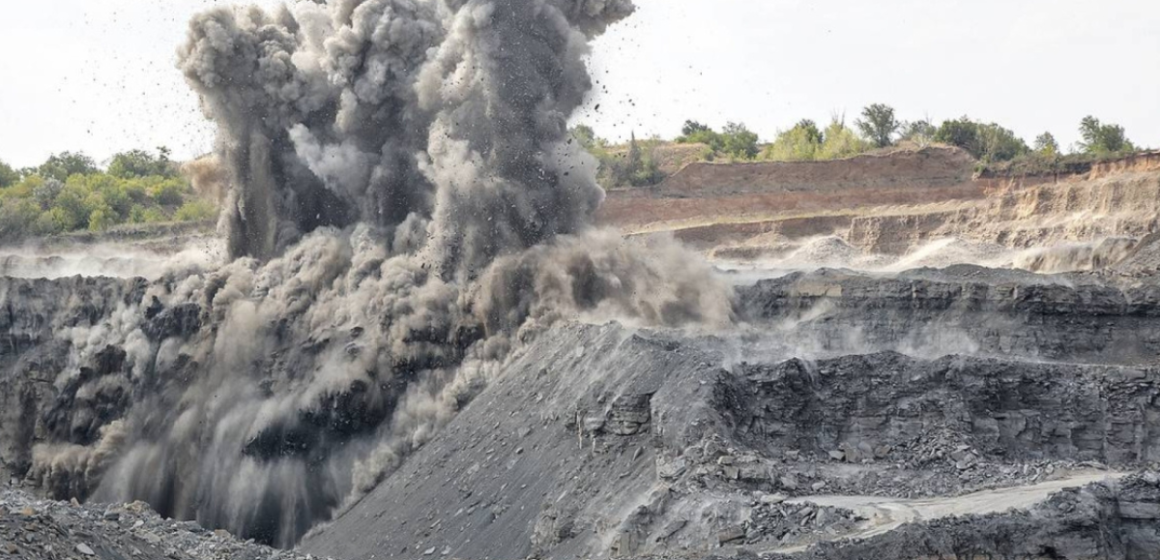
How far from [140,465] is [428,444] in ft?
37.4

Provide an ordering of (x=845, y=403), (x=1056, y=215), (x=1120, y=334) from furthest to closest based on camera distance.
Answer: (x=1056, y=215) < (x=1120, y=334) < (x=845, y=403)

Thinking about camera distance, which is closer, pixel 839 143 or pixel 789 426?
pixel 789 426

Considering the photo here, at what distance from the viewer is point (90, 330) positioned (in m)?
64.2

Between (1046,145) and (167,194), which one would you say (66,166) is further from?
(1046,145)

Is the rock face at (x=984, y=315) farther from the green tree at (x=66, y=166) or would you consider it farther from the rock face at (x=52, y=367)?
the green tree at (x=66, y=166)

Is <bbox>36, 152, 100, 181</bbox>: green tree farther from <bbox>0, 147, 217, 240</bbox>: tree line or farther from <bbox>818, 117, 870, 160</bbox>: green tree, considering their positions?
<bbox>818, 117, 870, 160</bbox>: green tree

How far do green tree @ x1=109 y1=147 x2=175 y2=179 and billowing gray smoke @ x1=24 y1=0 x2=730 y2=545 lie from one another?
50.2m

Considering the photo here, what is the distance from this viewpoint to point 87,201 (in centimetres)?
9775

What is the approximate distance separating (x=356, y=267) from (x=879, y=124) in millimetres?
53775

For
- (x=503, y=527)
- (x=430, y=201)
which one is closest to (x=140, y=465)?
(x=430, y=201)

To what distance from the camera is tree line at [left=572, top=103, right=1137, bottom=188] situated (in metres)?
91.0

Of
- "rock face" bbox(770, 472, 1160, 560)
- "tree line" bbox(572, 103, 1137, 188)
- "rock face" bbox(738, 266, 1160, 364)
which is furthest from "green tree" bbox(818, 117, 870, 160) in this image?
"rock face" bbox(770, 472, 1160, 560)

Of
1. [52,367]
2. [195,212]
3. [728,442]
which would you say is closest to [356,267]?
[52,367]

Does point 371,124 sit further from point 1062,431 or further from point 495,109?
point 1062,431
